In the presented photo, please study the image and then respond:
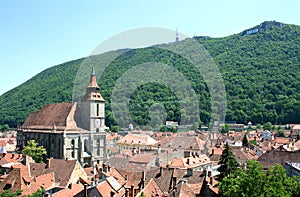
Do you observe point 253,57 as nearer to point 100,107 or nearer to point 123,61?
point 123,61

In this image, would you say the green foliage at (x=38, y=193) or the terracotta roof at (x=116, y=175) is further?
the terracotta roof at (x=116, y=175)

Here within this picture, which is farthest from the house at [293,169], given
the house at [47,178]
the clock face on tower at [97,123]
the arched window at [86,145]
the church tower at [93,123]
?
the clock face on tower at [97,123]

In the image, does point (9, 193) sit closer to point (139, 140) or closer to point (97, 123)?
point (97, 123)

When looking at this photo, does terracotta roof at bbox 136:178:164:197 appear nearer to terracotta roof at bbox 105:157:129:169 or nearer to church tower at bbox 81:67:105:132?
terracotta roof at bbox 105:157:129:169

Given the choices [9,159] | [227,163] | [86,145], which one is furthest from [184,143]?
[227,163]

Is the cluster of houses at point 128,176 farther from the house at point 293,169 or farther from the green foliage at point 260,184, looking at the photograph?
the green foliage at point 260,184

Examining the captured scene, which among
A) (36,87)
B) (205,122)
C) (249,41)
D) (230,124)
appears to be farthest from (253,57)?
(36,87)
